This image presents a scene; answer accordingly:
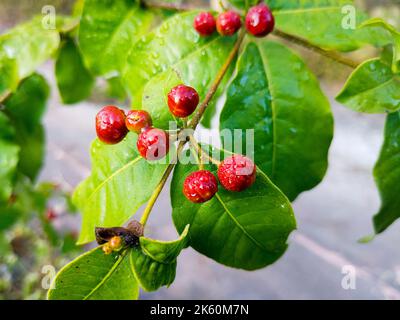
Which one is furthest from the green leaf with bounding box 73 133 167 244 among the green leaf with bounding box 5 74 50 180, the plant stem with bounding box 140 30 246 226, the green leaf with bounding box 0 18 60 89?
the green leaf with bounding box 5 74 50 180

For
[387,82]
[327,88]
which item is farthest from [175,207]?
[327,88]

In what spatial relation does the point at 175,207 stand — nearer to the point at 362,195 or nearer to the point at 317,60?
the point at 362,195

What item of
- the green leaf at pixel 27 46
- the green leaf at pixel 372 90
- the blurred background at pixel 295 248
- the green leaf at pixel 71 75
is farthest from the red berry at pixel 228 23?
the blurred background at pixel 295 248

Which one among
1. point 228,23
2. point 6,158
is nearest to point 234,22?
point 228,23

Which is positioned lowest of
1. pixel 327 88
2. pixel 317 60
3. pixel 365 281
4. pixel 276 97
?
pixel 365 281

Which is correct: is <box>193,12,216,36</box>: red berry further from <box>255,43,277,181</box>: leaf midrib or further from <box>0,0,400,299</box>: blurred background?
<box>0,0,400,299</box>: blurred background
